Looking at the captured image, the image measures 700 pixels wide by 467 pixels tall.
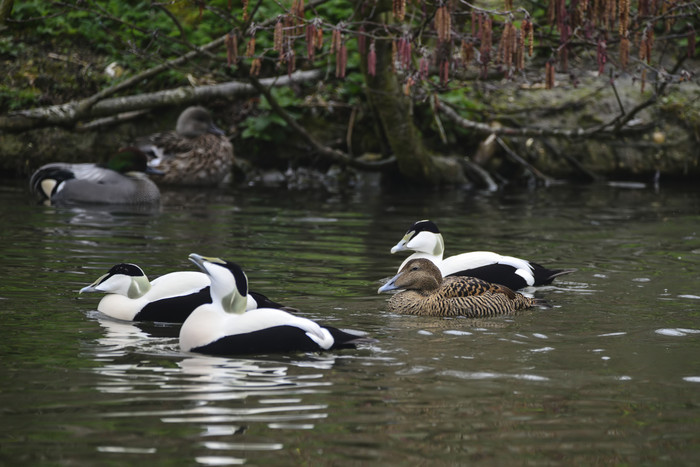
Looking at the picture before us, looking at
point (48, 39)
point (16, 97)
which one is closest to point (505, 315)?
point (16, 97)

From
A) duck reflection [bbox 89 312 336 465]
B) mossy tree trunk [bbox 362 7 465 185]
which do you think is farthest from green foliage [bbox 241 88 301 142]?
duck reflection [bbox 89 312 336 465]

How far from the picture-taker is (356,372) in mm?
5934

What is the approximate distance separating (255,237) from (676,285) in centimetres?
450

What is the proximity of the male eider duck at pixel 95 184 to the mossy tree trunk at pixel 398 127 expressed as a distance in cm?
320

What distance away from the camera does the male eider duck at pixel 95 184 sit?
14094 millimetres

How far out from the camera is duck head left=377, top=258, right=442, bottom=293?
8.01 metres

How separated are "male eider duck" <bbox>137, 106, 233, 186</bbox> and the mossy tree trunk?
237 centimetres

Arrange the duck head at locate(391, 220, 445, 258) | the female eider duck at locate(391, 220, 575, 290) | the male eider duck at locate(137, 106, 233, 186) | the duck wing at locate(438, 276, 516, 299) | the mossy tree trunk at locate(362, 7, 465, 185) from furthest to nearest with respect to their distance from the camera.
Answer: the male eider duck at locate(137, 106, 233, 186) < the mossy tree trunk at locate(362, 7, 465, 185) < the duck head at locate(391, 220, 445, 258) < the female eider duck at locate(391, 220, 575, 290) < the duck wing at locate(438, 276, 516, 299)

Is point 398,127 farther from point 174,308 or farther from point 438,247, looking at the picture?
point 174,308

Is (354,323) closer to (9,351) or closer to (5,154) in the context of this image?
(9,351)

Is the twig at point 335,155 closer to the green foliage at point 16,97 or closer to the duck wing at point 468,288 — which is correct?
the green foliage at point 16,97

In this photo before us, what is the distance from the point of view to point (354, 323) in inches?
290

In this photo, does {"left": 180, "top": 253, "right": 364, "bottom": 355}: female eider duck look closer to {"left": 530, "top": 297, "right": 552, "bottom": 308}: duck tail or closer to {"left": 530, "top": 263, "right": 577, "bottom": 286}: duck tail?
{"left": 530, "top": 297, "right": 552, "bottom": 308}: duck tail

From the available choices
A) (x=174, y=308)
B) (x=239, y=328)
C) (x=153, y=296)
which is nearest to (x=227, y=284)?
(x=239, y=328)
